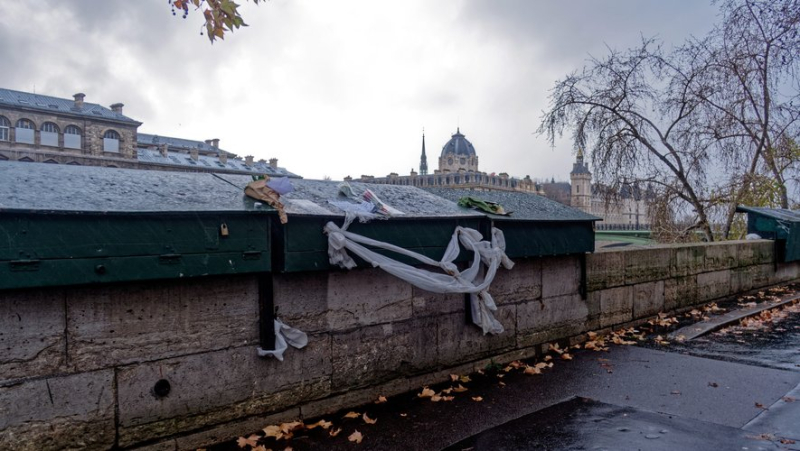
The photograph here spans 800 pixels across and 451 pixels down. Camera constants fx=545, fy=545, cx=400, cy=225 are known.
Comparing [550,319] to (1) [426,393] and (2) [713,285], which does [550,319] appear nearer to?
(1) [426,393]

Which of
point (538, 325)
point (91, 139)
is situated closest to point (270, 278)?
point (538, 325)

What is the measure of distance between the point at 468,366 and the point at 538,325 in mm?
1324

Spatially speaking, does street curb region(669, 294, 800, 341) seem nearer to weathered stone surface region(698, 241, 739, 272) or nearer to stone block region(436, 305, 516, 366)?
weathered stone surface region(698, 241, 739, 272)

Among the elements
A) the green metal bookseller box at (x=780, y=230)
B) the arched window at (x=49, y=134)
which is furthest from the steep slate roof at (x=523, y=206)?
the arched window at (x=49, y=134)

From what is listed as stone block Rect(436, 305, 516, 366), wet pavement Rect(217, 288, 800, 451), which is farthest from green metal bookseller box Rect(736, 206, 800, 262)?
stone block Rect(436, 305, 516, 366)

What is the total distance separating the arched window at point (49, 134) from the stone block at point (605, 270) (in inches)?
3789

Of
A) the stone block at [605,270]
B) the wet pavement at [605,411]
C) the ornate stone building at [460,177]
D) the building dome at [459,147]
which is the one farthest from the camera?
the building dome at [459,147]

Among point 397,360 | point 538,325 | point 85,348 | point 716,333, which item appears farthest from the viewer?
point 716,333

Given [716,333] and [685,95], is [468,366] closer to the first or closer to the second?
[716,333]

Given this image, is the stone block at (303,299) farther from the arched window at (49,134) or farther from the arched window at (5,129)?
the arched window at (49,134)

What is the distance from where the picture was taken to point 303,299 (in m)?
4.55

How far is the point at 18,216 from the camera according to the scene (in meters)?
3.10

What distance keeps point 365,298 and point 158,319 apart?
71.3 inches

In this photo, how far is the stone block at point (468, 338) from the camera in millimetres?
5715
